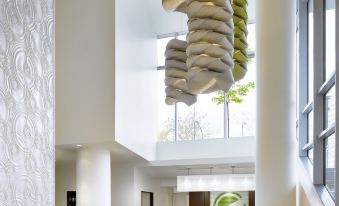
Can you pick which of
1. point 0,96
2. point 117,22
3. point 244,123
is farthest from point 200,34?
point 244,123

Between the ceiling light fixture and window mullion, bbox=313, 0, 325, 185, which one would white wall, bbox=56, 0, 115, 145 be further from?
window mullion, bbox=313, 0, 325, 185

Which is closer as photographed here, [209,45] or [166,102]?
[209,45]

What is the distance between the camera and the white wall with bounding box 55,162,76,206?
11875 millimetres

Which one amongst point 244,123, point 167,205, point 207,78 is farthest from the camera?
point 167,205

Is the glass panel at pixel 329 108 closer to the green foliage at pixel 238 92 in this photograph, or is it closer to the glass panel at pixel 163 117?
the green foliage at pixel 238 92

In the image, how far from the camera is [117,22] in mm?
8547

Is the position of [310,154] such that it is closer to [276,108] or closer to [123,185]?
[276,108]

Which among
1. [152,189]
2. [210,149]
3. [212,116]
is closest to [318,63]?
[210,149]

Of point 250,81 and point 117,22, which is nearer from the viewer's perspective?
point 117,22

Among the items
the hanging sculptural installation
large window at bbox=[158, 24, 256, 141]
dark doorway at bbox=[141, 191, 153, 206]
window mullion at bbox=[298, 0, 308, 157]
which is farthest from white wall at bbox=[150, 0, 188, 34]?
the hanging sculptural installation

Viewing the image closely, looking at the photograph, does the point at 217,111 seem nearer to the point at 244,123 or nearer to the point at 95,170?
the point at 244,123

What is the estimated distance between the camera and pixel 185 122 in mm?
12203

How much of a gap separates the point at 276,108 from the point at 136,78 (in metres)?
3.92

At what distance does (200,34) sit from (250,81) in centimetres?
933
